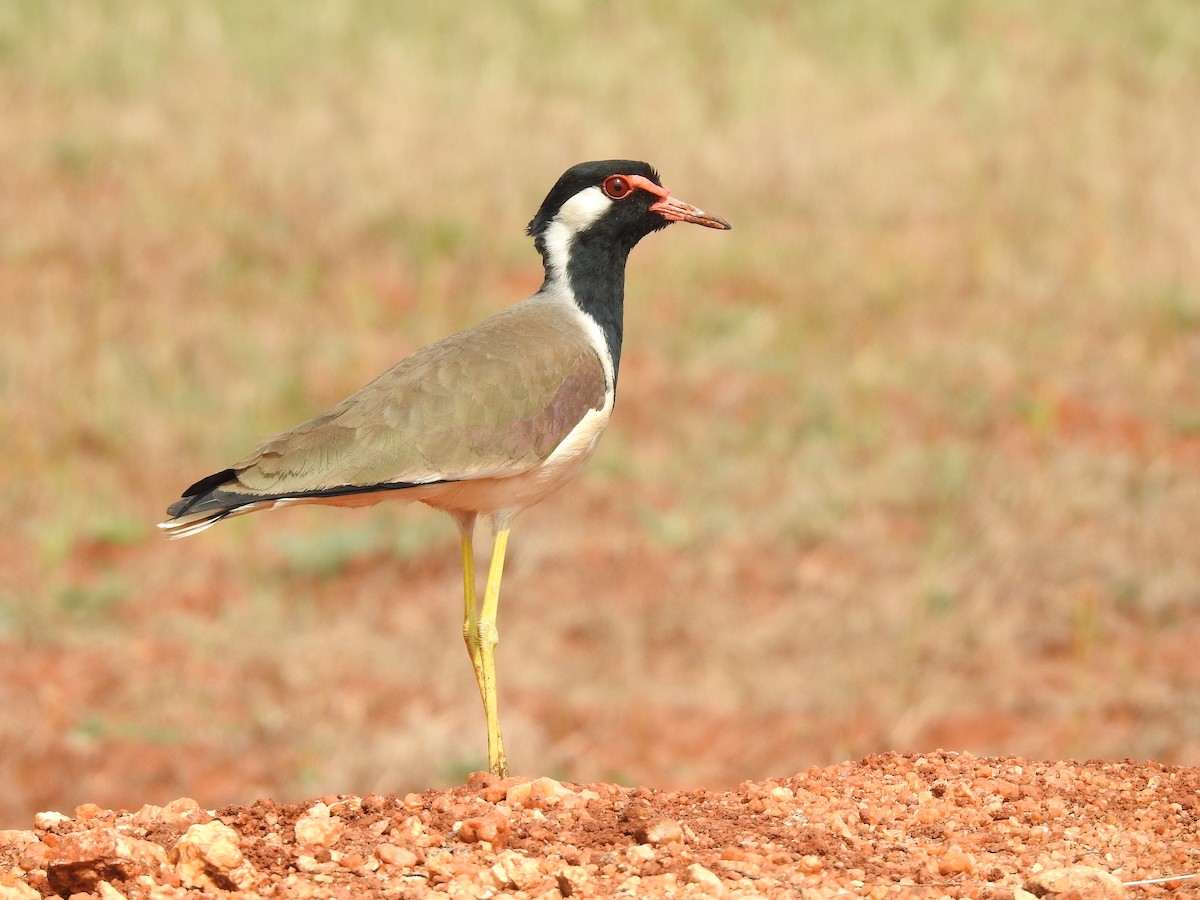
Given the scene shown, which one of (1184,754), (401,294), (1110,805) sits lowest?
(1184,754)

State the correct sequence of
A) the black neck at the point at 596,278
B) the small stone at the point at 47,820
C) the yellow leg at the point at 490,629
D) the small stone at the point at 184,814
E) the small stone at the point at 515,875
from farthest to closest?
the black neck at the point at 596,278
the yellow leg at the point at 490,629
the small stone at the point at 47,820
the small stone at the point at 184,814
the small stone at the point at 515,875

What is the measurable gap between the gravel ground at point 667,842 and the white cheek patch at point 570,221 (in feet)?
7.78

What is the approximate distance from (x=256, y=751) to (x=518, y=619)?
2.32 m

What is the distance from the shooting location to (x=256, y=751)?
987 centimetres

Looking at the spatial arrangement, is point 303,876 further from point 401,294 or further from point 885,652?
point 401,294

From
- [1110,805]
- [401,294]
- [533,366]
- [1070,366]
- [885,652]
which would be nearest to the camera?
[1110,805]

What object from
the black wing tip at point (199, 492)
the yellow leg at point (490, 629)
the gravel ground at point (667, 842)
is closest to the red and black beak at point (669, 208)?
the yellow leg at point (490, 629)

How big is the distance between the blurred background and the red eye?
15.1 ft

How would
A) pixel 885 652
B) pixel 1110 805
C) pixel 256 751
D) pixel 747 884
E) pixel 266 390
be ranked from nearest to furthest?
1. pixel 747 884
2. pixel 1110 805
3. pixel 256 751
4. pixel 885 652
5. pixel 266 390

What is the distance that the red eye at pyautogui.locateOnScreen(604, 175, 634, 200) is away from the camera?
6277 mm

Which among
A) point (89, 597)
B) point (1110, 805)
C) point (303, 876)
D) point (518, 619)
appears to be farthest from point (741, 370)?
point (303, 876)

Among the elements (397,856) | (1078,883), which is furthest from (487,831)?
(1078,883)

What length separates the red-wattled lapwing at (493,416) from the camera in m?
5.49

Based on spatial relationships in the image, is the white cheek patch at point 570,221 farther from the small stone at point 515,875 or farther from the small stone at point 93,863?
the small stone at point 93,863
